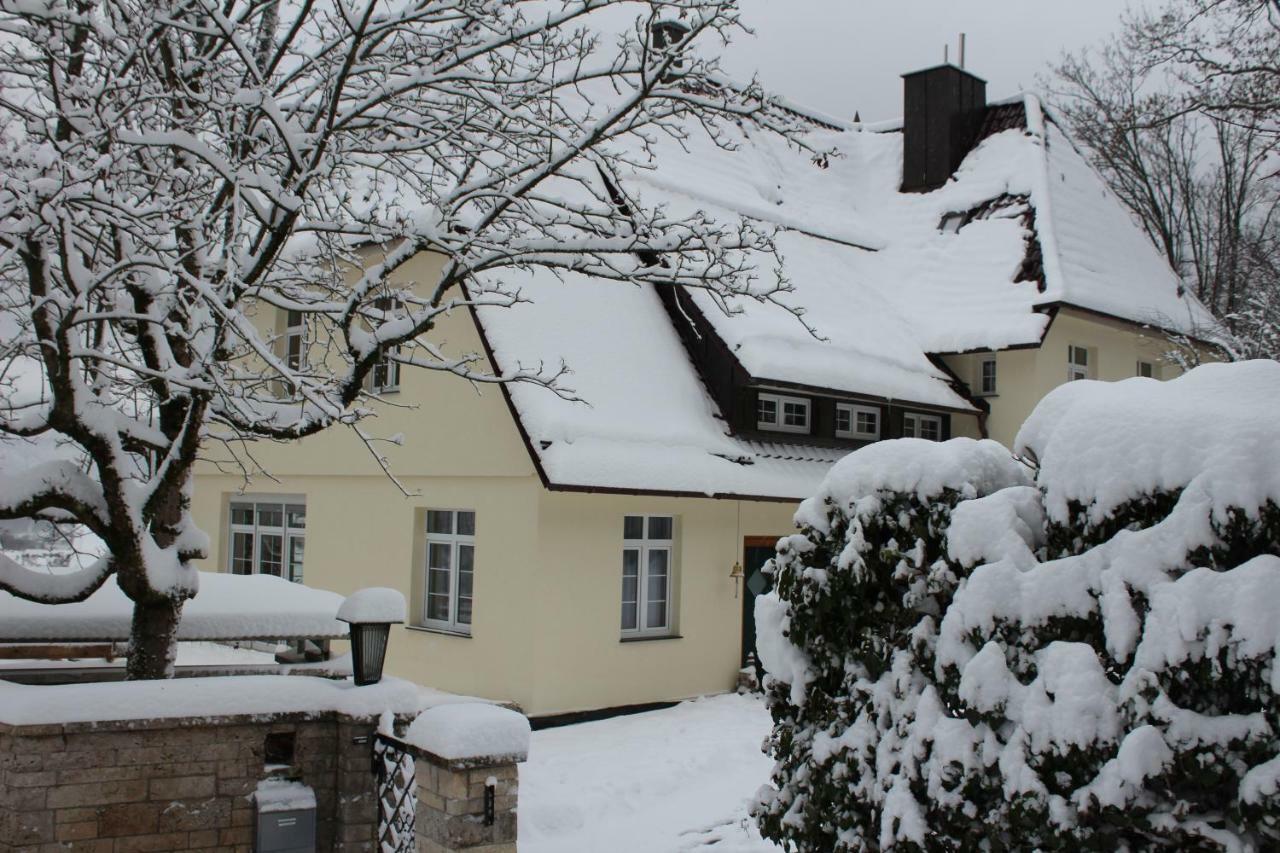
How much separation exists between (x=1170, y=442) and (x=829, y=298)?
13956 millimetres

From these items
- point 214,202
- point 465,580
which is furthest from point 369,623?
point 465,580

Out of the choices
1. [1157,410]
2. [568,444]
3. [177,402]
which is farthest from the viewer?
[568,444]

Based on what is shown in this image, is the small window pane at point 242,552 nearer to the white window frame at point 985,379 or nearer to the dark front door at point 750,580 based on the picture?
the dark front door at point 750,580

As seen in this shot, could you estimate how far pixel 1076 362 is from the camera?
1933cm

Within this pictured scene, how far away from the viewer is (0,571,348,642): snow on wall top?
734 centimetres

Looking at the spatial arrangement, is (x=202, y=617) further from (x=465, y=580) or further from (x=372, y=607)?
(x=465, y=580)

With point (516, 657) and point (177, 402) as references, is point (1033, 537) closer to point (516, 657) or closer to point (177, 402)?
point (177, 402)

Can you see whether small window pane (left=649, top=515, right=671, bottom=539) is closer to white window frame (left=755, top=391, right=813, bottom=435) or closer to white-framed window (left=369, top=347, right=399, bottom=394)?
white window frame (left=755, top=391, right=813, bottom=435)

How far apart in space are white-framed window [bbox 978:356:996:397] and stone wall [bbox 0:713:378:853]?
14.0 m

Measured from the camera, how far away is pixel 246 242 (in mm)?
8516

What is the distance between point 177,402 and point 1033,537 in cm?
538

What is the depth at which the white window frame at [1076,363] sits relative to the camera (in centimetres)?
1886

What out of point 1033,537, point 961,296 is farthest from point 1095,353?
point 1033,537

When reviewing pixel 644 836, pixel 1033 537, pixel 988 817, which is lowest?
pixel 644 836
